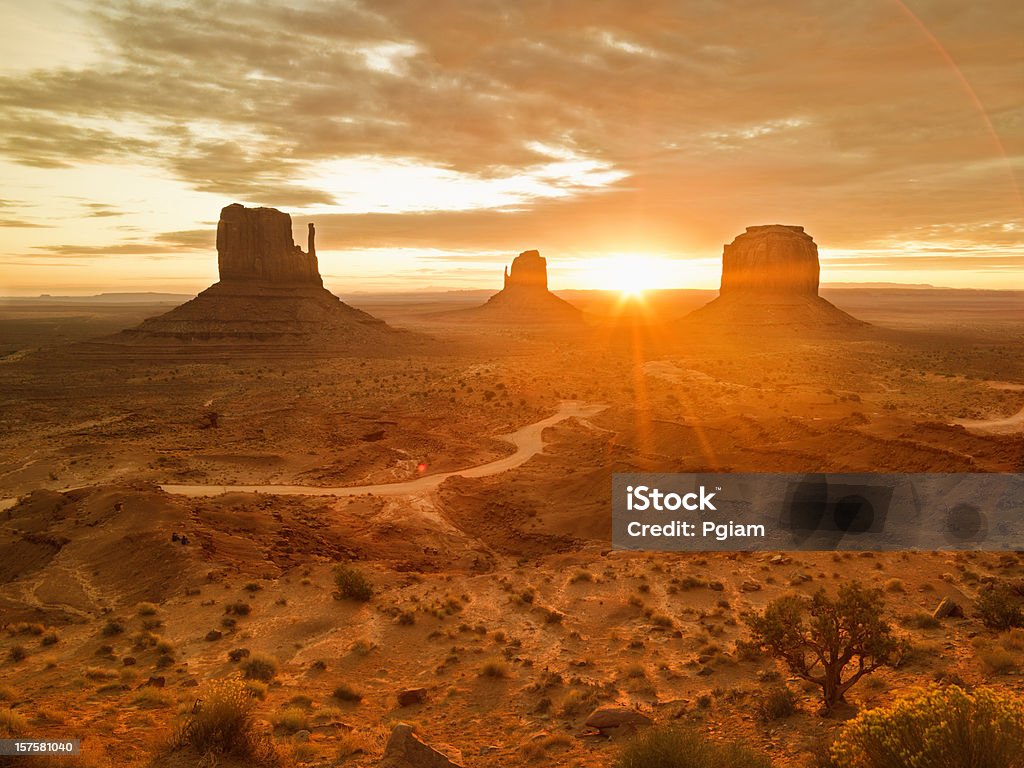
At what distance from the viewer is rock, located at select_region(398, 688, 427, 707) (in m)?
12.9

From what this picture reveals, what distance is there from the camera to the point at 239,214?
376 feet

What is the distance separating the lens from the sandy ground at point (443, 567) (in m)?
11.9

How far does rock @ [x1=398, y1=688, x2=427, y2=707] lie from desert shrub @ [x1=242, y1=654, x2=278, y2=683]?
135 inches

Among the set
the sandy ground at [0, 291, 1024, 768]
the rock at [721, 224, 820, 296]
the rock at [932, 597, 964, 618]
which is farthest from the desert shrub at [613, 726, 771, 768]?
the rock at [721, 224, 820, 296]

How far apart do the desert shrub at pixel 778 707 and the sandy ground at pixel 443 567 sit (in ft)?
0.55

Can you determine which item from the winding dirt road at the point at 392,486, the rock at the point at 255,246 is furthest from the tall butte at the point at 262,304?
the winding dirt road at the point at 392,486

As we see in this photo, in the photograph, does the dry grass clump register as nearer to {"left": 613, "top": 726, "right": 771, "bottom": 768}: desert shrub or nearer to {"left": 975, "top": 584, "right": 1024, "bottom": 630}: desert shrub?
{"left": 613, "top": 726, "right": 771, "bottom": 768}: desert shrub

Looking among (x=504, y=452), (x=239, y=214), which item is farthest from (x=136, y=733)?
(x=239, y=214)

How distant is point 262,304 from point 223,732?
10945cm

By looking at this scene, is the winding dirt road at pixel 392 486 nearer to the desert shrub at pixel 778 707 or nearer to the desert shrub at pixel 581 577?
the desert shrub at pixel 581 577

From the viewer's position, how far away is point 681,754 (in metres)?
8.16

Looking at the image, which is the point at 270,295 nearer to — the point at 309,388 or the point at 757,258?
the point at 309,388

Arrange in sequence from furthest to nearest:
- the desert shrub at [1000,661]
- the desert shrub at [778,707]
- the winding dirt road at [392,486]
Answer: the winding dirt road at [392,486] < the desert shrub at [1000,661] < the desert shrub at [778,707]

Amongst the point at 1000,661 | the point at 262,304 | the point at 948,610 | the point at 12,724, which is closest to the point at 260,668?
the point at 12,724
